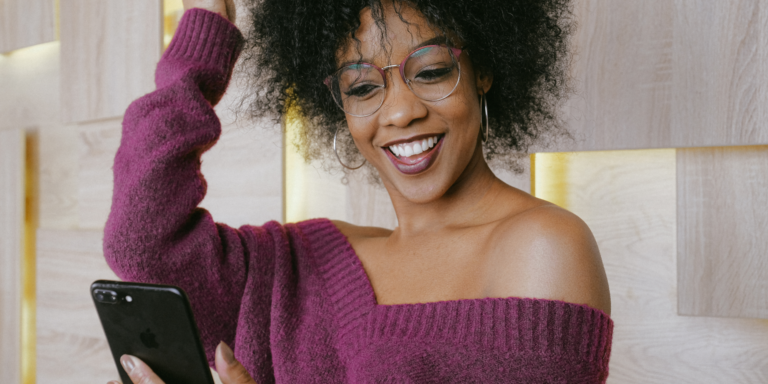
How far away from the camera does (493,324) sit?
0.86 meters

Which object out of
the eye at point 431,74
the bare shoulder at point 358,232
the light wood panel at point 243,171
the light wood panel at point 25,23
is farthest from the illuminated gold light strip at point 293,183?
the light wood panel at point 25,23

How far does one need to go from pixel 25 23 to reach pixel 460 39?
211cm

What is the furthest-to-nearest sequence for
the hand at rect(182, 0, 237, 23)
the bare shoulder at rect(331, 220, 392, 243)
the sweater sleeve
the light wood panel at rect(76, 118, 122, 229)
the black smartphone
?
the light wood panel at rect(76, 118, 122, 229)
the bare shoulder at rect(331, 220, 392, 243)
the hand at rect(182, 0, 237, 23)
the sweater sleeve
the black smartphone

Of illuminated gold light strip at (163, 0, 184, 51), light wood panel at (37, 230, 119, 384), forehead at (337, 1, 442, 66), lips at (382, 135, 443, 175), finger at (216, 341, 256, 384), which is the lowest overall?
light wood panel at (37, 230, 119, 384)

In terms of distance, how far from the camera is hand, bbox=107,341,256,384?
92 centimetres

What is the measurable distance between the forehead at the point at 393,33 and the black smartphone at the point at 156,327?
476 mm

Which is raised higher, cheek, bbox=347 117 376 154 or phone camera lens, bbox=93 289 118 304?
cheek, bbox=347 117 376 154

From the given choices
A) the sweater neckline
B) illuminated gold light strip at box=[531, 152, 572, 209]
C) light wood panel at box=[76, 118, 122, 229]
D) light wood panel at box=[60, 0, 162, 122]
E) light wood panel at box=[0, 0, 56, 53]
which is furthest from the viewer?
light wood panel at box=[0, 0, 56, 53]

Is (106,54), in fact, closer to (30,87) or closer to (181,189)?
(30,87)

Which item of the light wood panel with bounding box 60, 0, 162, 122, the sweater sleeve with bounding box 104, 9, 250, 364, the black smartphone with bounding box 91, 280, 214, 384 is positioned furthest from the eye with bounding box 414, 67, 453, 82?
the light wood panel with bounding box 60, 0, 162, 122

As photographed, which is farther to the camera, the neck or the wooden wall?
the wooden wall

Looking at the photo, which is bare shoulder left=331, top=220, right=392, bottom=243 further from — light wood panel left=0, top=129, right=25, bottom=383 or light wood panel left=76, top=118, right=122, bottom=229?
light wood panel left=0, top=129, right=25, bottom=383

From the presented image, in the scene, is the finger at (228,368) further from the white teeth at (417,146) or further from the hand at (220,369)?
the white teeth at (417,146)

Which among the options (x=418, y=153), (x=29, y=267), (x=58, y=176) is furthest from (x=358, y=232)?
(x=29, y=267)
